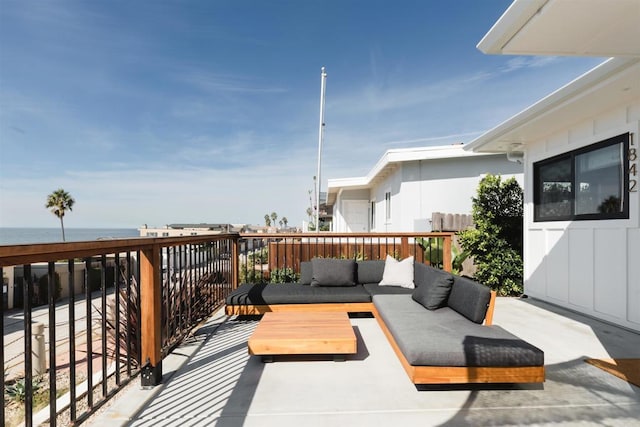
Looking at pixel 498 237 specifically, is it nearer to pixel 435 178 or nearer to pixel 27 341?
pixel 435 178

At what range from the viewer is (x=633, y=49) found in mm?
2324

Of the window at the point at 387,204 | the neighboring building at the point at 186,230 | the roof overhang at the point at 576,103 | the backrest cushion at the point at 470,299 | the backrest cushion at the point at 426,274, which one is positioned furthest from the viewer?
the neighboring building at the point at 186,230

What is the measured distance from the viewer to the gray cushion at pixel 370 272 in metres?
4.79

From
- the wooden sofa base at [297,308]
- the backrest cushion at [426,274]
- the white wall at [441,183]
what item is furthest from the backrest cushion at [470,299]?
the white wall at [441,183]

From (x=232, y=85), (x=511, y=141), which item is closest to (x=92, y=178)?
(x=232, y=85)

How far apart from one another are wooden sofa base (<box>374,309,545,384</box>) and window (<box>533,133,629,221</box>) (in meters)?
2.71

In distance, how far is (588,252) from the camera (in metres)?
4.27

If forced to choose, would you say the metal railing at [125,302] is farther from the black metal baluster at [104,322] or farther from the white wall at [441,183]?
the white wall at [441,183]

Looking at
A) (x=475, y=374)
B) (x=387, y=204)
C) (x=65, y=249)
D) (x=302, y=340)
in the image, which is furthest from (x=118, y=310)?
(x=387, y=204)

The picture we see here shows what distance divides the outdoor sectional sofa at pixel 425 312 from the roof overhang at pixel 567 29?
1.90 metres

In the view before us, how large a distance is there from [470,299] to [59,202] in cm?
3114

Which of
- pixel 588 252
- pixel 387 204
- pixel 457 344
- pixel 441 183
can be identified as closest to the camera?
pixel 457 344

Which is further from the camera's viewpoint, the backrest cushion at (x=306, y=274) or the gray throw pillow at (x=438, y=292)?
the backrest cushion at (x=306, y=274)

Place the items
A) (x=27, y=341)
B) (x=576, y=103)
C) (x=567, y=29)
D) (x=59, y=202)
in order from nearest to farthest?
(x=27, y=341)
(x=567, y=29)
(x=576, y=103)
(x=59, y=202)
